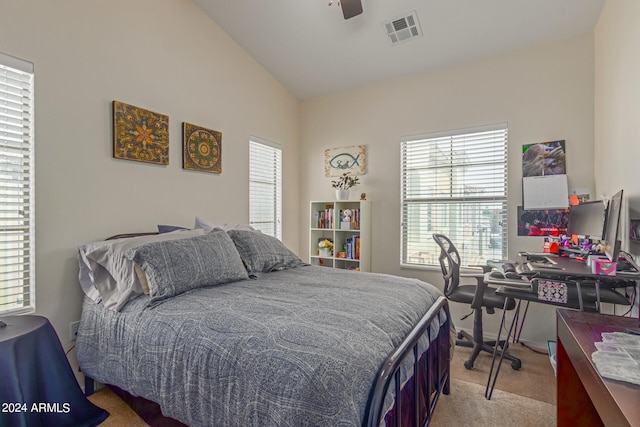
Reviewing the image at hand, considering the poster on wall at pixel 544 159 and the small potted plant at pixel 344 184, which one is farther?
the small potted plant at pixel 344 184

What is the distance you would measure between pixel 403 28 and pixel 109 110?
2.55 metres

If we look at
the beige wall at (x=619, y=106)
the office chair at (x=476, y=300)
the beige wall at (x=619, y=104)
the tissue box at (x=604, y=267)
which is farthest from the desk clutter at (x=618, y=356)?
the office chair at (x=476, y=300)

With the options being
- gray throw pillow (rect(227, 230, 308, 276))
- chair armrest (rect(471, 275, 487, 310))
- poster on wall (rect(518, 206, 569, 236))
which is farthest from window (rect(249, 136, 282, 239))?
poster on wall (rect(518, 206, 569, 236))

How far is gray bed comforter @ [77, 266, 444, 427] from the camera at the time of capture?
105cm

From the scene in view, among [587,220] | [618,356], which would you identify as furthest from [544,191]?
[618,356]

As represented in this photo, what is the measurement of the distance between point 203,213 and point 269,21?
1.96m

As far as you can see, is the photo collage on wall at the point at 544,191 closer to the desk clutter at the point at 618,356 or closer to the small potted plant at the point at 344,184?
the small potted plant at the point at 344,184

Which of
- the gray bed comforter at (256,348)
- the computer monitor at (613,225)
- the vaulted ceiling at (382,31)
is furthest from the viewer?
the vaulted ceiling at (382,31)

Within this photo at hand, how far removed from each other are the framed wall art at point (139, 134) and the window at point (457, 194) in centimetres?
247

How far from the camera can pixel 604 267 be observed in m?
1.68

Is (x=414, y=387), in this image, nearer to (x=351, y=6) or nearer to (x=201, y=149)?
(x=351, y=6)

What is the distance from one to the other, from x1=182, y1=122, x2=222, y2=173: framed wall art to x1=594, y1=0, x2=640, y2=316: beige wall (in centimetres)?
311

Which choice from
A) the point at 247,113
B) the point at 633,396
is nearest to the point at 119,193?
the point at 247,113

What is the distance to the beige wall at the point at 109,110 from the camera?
6.56 feet
